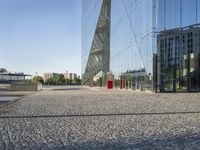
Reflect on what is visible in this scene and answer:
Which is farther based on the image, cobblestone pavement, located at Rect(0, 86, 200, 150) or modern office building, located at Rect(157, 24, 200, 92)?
modern office building, located at Rect(157, 24, 200, 92)

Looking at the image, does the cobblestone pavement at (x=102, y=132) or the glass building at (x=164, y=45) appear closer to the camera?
the cobblestone pavement at (x=102, y=132)

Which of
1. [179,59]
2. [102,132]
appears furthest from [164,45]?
[102,132]

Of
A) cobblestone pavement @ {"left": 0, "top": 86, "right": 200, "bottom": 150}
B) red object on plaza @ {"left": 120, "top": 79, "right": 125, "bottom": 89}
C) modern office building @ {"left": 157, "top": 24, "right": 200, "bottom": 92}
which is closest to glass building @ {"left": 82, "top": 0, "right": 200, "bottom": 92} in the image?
modern office building @ {"left": 157, "top": 24, "right": 200, "bottom": 92}

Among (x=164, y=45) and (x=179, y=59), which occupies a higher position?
(x=164, y=45)

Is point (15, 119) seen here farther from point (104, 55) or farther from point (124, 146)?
point (104, 55)

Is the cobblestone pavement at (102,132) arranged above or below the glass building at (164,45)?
below

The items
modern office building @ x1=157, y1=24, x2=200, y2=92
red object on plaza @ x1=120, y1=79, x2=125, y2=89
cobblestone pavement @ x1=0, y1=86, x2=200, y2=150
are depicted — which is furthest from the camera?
red object on plaza @ x1=120, y1=79, x2=125, y2=89

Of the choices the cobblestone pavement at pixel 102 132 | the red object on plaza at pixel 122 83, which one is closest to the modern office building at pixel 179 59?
the red object on plaza at pixel 122 83

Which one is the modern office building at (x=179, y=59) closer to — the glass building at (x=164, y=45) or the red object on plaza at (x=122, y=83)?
the glass building at (x=164, y=45)

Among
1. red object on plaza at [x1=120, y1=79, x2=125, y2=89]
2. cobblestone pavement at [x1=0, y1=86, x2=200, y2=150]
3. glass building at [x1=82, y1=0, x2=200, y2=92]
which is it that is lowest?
cobblestone pavement at [x1=0, y1=86, x2=200, y2=150]

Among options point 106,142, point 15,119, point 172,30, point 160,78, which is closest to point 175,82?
point 160,78

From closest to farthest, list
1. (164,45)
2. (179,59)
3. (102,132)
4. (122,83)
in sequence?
(102,132) < (164,45) < (179,59) < (122,83)

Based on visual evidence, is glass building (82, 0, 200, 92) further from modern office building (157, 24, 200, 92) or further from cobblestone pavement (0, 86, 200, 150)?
cobblestone pavement (0, 86, 200, 150)

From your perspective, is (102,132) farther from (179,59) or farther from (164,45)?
(179,59)
